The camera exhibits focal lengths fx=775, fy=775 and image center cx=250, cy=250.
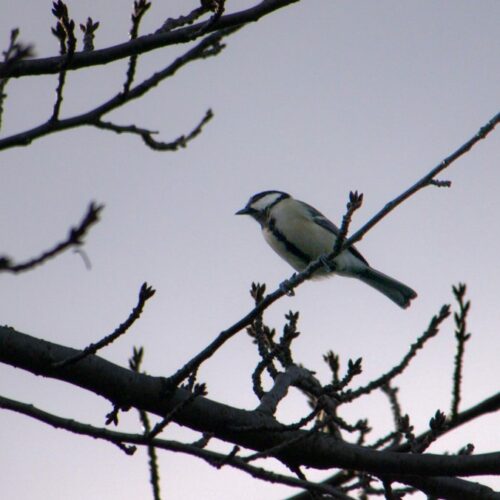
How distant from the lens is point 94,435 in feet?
6.63

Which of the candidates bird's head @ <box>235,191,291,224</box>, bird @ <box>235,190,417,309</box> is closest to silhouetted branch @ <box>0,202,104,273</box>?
bird @ <box>235,190,417,309</box>

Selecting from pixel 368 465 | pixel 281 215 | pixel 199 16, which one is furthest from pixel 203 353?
pixel 281 215

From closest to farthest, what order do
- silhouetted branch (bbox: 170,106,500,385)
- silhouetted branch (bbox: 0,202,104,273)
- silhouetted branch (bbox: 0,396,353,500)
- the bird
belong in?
silhouetted branch (bbox: 0,202,104,273), silhouetted branch (bbox: 0,396,353,500), silhouetted branch (bbox: 170,106,500,385), the bird

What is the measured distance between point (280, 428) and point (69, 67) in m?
1.24

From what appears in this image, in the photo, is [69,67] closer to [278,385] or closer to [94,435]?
[94,435]

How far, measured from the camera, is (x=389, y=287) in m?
7.85

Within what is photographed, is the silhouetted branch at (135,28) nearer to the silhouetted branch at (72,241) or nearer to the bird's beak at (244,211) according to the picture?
the silhouetted branch at (72,241)

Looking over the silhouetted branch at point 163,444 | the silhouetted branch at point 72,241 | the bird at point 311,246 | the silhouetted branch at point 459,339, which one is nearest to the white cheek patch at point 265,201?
the bird at point 311,246

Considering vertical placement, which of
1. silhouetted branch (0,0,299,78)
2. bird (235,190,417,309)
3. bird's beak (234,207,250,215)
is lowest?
silhouetted branch (0,0,299,78)

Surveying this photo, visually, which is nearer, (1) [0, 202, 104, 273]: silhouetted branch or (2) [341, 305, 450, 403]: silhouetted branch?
(1) [0, 202, 104, 273]: silhouetted branch

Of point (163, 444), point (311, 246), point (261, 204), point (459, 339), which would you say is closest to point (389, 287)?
point (311, 246)

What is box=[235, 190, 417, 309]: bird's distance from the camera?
7633mm

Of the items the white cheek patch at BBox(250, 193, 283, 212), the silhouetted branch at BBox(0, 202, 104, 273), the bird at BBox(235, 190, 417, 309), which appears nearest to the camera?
the silhouetted branch at BBox(0, 202, 104, 273)

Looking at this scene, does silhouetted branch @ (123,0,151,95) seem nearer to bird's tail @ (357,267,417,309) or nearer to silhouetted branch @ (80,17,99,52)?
silhouetted branch @ (80,17,99,52)
